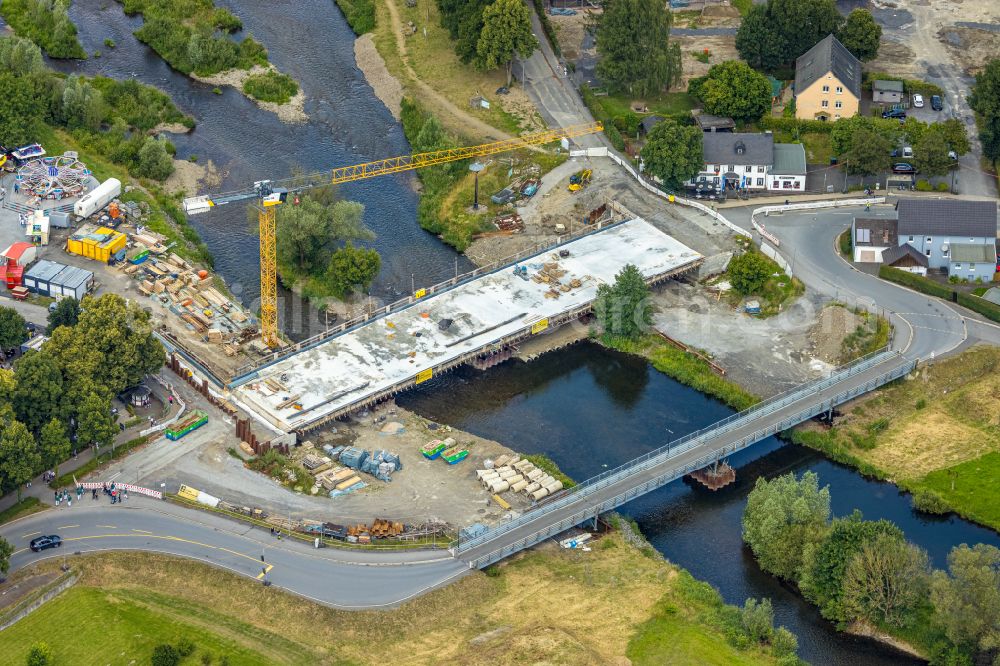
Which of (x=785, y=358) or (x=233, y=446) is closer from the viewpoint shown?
(x=233, y=446)

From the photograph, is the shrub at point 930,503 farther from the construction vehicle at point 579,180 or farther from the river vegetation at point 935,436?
the construction vehicle at point 579,180

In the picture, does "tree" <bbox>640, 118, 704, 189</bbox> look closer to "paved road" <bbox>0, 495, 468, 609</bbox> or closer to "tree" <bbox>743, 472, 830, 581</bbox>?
"tree" <bbox>743, 472, 830, 581</bbox>

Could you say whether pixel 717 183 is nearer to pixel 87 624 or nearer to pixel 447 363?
pixel 447 363

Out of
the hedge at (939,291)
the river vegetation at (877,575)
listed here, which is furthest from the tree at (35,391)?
the hedge at (939,291)

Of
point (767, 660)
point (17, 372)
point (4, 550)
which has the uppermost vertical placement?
point (17, 372)

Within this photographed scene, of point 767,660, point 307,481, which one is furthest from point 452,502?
point 767,660

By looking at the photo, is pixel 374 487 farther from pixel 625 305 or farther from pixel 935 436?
pixel 935 436
